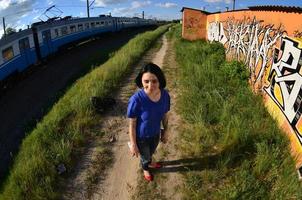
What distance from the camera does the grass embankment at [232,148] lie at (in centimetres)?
443

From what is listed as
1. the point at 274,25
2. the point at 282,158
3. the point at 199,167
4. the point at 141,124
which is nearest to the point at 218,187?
the point at 199,167

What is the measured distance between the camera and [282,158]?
16.4ft

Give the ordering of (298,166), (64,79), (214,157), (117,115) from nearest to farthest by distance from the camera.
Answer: (298,166)
(214,157)
(117,115)
(64,79)

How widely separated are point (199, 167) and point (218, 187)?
62 centimetres

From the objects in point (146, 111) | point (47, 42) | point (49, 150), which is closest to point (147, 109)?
point (146, 111)

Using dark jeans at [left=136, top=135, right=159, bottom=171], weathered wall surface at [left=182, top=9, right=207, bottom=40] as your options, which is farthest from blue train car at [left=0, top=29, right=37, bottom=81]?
weathered wall surface at [left=182, top=9, right=207, bottom=40]

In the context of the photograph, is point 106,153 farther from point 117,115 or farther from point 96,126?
point 117,115

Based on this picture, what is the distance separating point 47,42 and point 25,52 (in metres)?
3.71

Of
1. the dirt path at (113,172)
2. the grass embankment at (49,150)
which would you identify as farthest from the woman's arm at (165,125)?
the grass embankment at (49,150)

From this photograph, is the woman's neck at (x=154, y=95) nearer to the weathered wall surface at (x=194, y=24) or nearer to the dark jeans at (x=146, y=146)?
the dark jeans at (x=146, y=146)

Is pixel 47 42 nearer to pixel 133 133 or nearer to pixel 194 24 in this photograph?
pixel 194 24

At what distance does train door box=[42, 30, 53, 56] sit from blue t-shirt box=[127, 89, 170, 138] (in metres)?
17.0

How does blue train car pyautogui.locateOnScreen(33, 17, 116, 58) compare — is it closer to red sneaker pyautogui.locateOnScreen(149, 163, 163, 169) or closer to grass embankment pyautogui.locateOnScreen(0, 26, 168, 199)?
grass embankment pyautogui.locateOnScreen(0, 26, 168, 199)

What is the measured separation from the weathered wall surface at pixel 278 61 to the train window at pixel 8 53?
35.0 ft
